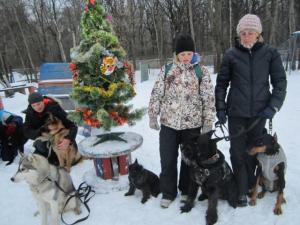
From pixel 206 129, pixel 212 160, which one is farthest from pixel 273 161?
pixel 206 129

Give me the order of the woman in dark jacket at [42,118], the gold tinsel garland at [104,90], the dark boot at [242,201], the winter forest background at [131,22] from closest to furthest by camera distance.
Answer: the dark boot at [242,201] → the gold tinsel garland at [104,90] → the woman in dark jacket at [42,118] → the winter forest background at [131,22]

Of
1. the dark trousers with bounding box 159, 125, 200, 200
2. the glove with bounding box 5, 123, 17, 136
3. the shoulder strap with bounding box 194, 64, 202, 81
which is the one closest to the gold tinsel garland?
the dark trousers with bounding box 159, 125, 200, 200

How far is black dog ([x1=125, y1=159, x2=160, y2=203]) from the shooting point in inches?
134

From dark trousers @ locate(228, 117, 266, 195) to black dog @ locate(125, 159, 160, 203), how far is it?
3.39ft

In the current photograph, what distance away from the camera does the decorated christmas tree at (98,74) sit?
3.56 meters

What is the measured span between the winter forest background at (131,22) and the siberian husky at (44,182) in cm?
1371

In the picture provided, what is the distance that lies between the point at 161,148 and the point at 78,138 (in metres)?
3.12

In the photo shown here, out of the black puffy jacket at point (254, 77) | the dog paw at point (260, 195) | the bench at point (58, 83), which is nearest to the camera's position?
the black puffy jacket at point (254, 77)

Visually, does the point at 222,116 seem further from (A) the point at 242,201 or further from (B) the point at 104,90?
(B) the point at 104,90

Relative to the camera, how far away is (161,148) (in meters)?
3.25

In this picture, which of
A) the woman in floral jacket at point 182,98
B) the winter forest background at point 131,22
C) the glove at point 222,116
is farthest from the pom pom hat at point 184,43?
the winter forest background at point 131,22

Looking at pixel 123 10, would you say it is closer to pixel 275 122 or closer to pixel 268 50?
pixel 275 122

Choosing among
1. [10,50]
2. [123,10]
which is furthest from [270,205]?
[10,50]

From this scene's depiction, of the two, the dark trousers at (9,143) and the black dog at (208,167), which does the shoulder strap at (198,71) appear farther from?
the dark trousers at (9,143)
